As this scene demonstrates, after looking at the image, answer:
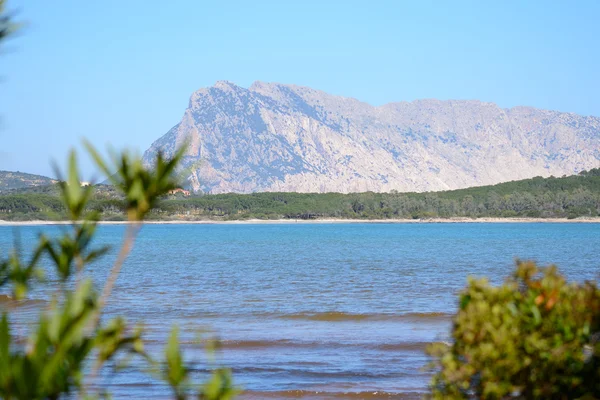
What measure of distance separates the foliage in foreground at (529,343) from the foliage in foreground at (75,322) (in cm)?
132

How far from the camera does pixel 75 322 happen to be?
8.56 ft

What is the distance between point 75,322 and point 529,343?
211 cm

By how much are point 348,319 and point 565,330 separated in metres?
14.4

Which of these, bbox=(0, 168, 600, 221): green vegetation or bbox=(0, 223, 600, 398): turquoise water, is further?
bbox=(0, 168, 600, 221): green vegetation

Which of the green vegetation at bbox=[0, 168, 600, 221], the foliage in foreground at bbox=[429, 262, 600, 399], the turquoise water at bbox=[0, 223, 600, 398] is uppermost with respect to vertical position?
the green vegetation at bbox=[0, 168, 600, 221]

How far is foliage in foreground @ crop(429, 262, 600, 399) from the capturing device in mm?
3598

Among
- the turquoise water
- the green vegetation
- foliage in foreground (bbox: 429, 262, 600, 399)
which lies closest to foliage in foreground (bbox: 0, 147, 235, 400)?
the turquoise water

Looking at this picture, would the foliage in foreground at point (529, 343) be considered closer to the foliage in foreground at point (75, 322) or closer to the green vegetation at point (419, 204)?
the foliage in foreground at point (75, 322)

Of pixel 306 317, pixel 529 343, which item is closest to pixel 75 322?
pixel 529 343

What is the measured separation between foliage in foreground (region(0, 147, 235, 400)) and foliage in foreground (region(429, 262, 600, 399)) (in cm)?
132

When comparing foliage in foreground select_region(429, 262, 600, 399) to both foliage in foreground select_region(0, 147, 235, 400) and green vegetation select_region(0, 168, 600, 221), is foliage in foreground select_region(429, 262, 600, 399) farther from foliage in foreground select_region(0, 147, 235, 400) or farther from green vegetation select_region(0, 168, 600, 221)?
green vegetation select_region(0, 168, 600, 221)

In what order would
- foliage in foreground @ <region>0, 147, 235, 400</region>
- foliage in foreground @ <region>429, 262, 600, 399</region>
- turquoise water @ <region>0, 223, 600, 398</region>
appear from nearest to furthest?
1. foliage in foreground @ <region>0, 147, 235, 400</region>
2. foliage in foreground @ <region>429, 262, 600, 399</region>
3. turquoise water @ <region>0, 223, 600, 398</region>

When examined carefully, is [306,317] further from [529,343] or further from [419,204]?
[419,204]

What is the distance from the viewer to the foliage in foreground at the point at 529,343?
11.8ft
